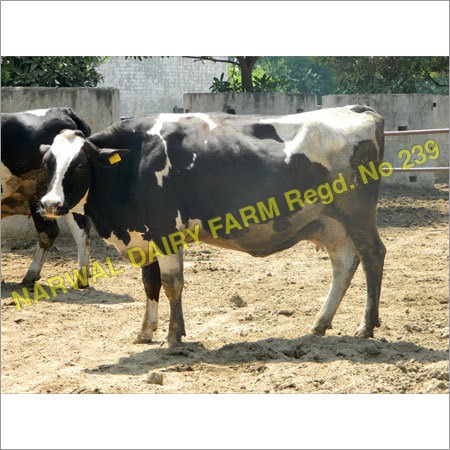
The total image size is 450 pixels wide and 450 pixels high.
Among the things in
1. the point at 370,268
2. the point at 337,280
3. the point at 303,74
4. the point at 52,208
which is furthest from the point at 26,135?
the point at 303,74

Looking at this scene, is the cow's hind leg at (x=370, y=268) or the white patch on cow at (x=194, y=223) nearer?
the white patch on cow at (x=194, y=223)

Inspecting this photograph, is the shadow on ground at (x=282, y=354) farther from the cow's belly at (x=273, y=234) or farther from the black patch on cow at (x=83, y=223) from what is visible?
the black patch on cow at (x=83, y=223)

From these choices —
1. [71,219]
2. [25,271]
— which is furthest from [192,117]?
[25,271]

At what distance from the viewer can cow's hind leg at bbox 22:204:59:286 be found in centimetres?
877

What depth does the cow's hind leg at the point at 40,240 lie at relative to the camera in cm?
877

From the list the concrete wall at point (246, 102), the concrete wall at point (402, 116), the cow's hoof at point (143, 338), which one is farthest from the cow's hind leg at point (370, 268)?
the concrete wall at point (402, 116)

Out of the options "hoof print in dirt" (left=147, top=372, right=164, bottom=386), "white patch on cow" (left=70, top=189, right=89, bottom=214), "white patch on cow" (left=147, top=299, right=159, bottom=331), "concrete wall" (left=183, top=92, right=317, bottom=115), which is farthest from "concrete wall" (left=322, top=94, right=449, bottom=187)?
"hoof print in dirt" (left=147, top=372, right=164, bottom=386)

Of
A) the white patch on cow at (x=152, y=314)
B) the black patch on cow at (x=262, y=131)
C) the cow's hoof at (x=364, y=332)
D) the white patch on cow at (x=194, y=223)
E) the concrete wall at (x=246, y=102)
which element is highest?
the concrete wall at (x=246, y=102)

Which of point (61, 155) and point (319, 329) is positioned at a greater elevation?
point (61, 155)

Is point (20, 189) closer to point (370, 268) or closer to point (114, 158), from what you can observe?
point (114, 158)

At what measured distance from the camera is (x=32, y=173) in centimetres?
862

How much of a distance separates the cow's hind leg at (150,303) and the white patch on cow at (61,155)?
1032mm

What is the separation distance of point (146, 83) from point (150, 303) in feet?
31.1

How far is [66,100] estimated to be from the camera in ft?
37.7
